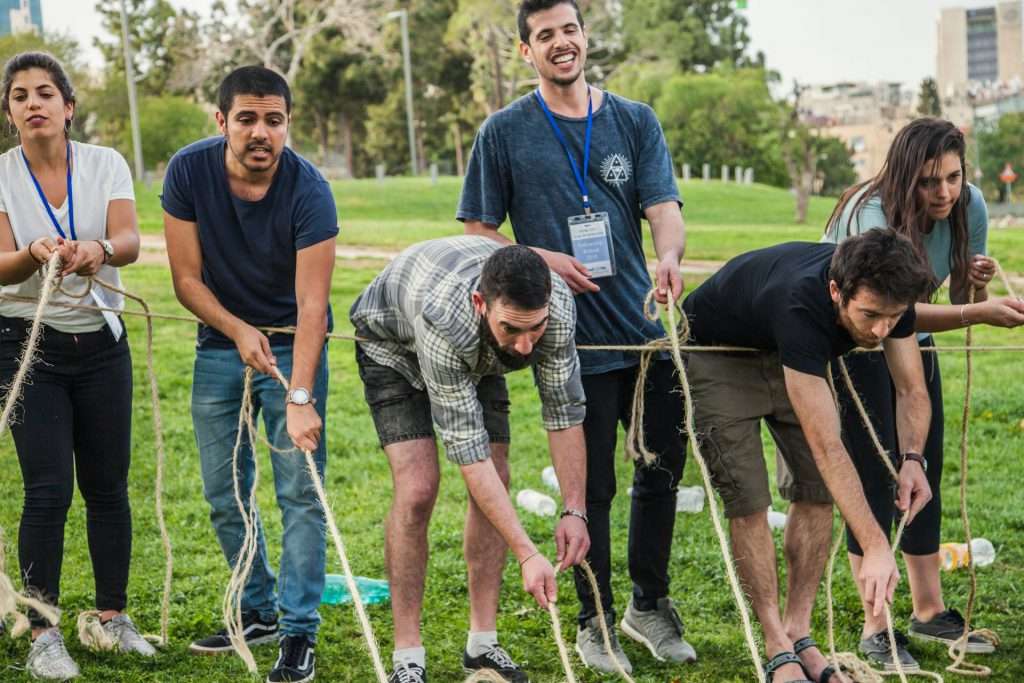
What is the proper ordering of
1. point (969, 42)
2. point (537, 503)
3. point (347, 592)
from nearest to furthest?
point (347, 592) < point (537, 503) < point (969, 42)

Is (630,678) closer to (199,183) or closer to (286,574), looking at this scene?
(286,574)

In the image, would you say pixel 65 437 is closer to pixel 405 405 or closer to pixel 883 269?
pixel 405 405

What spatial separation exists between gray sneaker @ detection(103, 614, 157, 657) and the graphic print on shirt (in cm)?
217

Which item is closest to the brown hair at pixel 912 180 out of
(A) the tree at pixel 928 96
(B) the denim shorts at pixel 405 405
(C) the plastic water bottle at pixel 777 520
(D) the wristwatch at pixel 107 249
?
(B) the denim shorts at pixel 405 405

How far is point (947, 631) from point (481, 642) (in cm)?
170

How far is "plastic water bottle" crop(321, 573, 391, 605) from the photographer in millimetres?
5012

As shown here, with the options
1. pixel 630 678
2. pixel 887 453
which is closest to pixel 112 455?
pixel 630 678

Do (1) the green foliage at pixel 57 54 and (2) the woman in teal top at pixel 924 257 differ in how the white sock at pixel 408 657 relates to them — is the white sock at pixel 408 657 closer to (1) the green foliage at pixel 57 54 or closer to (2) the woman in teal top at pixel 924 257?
(2) the woman in teal top at pixel 924 257

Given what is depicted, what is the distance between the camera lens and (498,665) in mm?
4043

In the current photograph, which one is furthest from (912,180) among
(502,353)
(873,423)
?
(502,353)

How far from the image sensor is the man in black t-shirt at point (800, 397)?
3469 millimetres

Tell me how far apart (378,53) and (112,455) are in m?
35.1

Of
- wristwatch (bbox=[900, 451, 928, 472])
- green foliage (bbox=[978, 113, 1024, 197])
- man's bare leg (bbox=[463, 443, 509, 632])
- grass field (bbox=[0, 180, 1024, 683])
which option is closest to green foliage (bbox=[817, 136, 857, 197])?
green foliage (bbox=[978, 113, 1024, 197])

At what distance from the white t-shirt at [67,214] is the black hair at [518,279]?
1.48 metres
